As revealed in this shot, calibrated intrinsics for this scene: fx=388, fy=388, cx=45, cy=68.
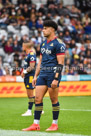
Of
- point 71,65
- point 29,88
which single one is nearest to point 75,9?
point 71,65

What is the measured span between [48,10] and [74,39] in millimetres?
3000

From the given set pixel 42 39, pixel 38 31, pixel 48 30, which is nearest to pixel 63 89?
pixel 42 39

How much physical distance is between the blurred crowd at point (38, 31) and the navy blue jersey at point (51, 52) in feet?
36.6

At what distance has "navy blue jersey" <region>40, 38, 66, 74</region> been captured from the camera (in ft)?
26.2

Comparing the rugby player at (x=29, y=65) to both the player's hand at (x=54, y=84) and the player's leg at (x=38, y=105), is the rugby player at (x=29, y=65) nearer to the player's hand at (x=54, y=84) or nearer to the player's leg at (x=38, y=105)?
the player's leg at (x=38, y=105)

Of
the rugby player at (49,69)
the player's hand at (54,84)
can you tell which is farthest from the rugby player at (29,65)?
the player's hand at (54,84)

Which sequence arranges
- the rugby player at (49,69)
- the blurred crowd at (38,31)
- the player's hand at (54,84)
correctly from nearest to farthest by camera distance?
the player's hand at (54,84) → the rugby player at (49,69) → the blurred crowd at (38,31)

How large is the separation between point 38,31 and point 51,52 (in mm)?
15115

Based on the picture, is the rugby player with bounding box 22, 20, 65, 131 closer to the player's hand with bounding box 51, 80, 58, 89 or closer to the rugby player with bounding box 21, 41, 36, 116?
the player's hand with bounding box 51, 80, 58, 89

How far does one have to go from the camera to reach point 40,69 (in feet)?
27.3

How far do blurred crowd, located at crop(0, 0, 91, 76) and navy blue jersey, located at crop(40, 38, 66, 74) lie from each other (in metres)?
11.2

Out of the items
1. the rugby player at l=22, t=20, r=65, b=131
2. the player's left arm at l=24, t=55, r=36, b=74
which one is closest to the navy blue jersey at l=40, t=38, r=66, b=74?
the rugby player at l=22, t=20, r=65, b=131

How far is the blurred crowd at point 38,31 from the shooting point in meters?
20.7

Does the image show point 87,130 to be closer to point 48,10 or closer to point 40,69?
point 40,69
